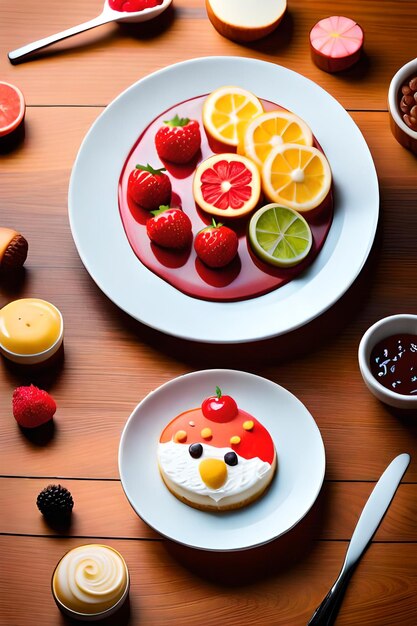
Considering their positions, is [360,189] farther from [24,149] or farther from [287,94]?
[24,149]

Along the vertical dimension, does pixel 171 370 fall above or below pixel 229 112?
below

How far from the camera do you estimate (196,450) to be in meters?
1.67

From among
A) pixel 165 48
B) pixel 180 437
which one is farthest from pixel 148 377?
pixel 165 48

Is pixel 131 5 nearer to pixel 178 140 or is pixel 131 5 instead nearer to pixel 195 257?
pixel 178 140

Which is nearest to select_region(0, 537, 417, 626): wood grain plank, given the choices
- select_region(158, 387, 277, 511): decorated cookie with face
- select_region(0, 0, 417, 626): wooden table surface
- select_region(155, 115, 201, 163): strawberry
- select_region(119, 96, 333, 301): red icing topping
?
select_region(0, 0, 417, 626): wooden table surface

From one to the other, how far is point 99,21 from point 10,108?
343 millimetres

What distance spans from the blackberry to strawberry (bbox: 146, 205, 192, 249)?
58 cm

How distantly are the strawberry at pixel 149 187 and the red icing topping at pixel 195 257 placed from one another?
26 mm

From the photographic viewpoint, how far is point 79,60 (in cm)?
222

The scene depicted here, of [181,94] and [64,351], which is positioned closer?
[64,351]

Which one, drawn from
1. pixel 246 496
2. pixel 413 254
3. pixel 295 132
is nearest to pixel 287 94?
pixel 295 132

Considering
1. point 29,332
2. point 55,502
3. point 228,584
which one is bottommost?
point 228,584

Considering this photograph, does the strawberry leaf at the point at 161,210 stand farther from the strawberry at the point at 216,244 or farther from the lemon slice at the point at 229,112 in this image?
the lemon slice at the point at 229,112

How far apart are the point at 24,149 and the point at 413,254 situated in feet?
3.17
